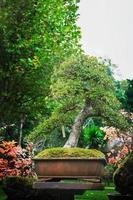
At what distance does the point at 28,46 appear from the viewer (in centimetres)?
1270

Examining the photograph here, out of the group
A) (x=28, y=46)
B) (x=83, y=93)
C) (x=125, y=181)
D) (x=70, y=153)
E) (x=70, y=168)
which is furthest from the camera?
(x=83, y=93)

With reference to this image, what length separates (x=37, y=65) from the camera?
13.0 meters

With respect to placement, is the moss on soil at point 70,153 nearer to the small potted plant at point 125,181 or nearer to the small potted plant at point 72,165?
the small potted plant at point 72,165

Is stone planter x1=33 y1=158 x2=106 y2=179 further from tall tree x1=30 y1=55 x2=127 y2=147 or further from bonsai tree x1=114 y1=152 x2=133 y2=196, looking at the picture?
tall tree x1=30 y1=55 x2=127 y2=147

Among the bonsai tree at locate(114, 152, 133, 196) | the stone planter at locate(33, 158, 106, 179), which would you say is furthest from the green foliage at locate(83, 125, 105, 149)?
the stone planter at locate(33, 158, 106, 179)

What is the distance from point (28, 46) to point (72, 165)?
7.41 meters

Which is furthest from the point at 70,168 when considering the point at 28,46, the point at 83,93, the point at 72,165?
the point at 83,93

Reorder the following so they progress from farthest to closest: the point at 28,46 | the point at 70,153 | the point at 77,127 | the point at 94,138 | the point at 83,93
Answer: the point at 94,138 < the point at 83,93 < the point at 77,127 < the point at 28,46 < the point at 70,153

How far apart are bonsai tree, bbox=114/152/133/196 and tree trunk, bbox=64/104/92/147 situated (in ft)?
18.7

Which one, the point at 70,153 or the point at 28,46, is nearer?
the point at 70,153

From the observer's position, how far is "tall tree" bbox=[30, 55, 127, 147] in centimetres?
1609

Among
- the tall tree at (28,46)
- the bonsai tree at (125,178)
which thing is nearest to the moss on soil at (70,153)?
the bonsai tree at (125,178)

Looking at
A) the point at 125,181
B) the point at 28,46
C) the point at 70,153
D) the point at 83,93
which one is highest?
the point at 28,46

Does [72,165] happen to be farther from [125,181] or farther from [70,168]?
[125,181]
